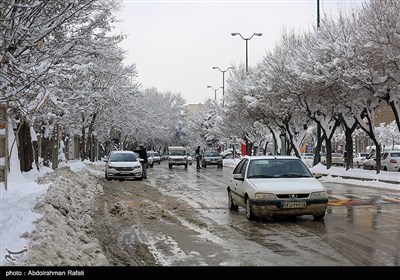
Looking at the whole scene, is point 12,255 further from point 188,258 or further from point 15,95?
point 15,95

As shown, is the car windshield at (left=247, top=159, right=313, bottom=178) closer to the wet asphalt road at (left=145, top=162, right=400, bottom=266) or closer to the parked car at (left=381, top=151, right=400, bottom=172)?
the wet asphalt road at (left=145, top=162, right=400, bottom=266)

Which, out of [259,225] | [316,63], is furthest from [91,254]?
[316,63]

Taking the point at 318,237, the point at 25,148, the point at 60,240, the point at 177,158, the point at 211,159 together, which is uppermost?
the point at 25,148

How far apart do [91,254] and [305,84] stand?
89.6 ft

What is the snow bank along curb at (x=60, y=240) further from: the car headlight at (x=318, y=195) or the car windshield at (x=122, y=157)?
the car windshield at (x=122, y=157)

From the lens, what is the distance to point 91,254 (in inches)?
306

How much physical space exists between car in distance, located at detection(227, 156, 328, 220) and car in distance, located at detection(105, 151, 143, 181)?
591 inches

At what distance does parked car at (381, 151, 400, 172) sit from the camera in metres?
38.4

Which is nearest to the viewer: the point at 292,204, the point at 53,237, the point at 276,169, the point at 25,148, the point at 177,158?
the point at 53,237

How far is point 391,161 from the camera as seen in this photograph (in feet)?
127

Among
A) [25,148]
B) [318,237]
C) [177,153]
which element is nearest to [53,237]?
[318,237]

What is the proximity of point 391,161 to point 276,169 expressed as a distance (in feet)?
90.8

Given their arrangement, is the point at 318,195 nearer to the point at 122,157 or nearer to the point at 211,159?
the point at 122,157

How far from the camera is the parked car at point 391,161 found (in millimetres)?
38378
